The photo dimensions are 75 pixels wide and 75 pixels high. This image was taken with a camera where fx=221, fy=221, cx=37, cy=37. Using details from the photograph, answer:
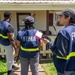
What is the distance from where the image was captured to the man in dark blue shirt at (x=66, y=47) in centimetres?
333

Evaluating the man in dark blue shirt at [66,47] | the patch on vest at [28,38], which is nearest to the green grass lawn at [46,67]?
the patch on vest at [28,38]

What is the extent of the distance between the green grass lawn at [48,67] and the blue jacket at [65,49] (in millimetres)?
3565

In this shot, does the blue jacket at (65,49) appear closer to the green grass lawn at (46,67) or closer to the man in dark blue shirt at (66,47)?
the man in dark blue shirt at (66,47)

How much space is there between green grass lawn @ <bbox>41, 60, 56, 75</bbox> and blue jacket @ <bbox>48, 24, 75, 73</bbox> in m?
3.57

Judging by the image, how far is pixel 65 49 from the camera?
336 cm

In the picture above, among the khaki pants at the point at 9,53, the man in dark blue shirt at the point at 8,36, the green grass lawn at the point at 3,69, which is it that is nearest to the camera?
the man in dark blue shirt at the point at 8,36

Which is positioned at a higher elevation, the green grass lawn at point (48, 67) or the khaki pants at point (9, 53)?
the khaki pants at point (9, 53)

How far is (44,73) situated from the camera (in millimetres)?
6871

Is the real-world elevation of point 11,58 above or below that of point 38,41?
below

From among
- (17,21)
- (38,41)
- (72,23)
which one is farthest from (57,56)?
(17,21)

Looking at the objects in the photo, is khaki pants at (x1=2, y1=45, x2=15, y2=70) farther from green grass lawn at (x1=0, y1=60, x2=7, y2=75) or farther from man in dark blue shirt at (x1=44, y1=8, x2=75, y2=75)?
man in dark blue shirt at (x1=44, y1=8, x2=75, y2=75)

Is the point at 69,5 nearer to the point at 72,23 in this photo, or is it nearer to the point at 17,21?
the point at 17,21

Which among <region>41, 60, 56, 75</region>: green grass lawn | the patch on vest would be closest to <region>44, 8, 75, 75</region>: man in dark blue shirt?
the patch on vest

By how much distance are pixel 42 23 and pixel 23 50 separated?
26.6ft
